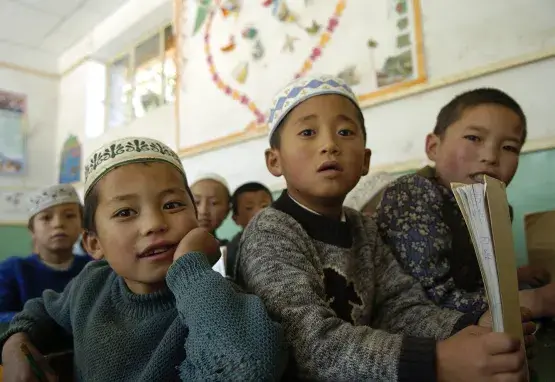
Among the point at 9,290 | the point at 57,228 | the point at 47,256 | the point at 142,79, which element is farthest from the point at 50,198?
the point at 142,79

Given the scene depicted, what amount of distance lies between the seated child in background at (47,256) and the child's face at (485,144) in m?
1.63

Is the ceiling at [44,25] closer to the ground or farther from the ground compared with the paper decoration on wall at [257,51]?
farther from the ground

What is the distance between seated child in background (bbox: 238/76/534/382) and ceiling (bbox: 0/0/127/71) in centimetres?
373

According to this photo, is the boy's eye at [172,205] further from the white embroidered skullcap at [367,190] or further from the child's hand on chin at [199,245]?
the white embroidered skullcap at [367,190]

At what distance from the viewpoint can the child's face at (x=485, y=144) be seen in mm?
1066

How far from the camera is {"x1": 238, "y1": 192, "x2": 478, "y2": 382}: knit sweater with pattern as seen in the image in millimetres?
629

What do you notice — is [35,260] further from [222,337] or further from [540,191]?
[540,191]

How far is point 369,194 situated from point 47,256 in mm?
1458

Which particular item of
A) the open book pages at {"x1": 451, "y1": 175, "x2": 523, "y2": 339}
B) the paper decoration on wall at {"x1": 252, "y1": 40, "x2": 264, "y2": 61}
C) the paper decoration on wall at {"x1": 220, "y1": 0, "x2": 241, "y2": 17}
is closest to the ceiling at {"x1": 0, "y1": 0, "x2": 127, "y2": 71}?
the paper decoration on wall at {"x1": 220, "y1": 0, "x2": 241, "y2": 17}

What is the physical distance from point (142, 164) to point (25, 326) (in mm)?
456

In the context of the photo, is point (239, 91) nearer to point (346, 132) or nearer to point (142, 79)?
point (142, 79)

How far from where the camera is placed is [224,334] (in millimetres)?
605

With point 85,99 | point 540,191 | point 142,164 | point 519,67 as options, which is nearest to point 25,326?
point 142,164

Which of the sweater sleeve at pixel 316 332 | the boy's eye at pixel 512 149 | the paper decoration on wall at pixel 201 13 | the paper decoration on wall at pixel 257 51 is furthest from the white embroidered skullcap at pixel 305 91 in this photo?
the paper decoration on wall at pixel 201 13
